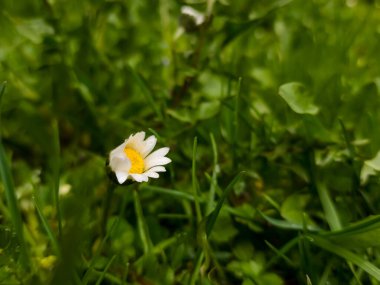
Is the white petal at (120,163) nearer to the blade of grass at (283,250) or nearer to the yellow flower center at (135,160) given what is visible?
the yellow flower center at (135,160)

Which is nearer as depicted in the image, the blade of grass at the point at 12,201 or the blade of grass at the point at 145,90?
the blade of grass at the point at 12,201

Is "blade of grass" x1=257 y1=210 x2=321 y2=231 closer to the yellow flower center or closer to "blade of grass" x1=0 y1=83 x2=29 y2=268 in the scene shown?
the yellow flower center

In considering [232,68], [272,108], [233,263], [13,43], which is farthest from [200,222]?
[13,43]

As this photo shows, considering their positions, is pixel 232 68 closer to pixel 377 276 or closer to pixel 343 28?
pixel 343 28

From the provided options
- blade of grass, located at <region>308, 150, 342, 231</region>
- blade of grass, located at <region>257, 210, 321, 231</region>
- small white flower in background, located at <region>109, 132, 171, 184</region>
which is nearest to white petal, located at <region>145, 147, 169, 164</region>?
small white flower in background, located at <region>109, 132, 171, 184</region>

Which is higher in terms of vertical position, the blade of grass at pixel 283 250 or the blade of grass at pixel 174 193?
the blade of grass at pixel 174 193

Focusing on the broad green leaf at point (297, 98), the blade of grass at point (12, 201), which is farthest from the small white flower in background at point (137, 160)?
the broad green leaf at point (297, 98)
